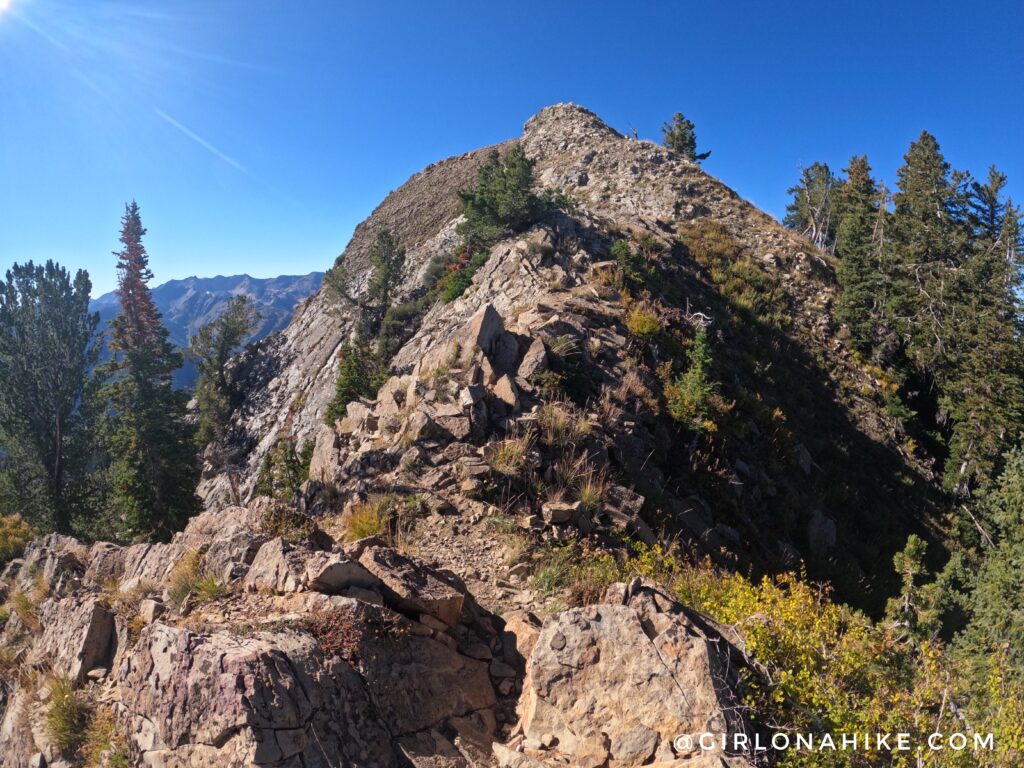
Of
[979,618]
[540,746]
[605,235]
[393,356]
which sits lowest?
[979,618]

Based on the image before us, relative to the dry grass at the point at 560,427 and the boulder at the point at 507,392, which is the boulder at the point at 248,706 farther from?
the boulder at the point at 507,392

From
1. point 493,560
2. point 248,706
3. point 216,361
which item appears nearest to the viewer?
point 248,706

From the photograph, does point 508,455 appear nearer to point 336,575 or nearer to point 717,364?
point 336,575

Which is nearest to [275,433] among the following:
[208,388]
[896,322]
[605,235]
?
[208,388]

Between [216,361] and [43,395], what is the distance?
1227 cm

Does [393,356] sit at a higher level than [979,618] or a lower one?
higher

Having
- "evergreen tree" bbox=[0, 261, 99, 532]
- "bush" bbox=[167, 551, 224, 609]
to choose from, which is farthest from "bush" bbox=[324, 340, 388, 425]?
"evergreen tree" bbox=[0, 261, 99, 532]

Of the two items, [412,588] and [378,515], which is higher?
[378,515]

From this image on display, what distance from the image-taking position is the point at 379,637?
16.3 feet

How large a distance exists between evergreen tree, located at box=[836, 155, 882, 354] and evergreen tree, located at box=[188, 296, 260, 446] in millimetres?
35736

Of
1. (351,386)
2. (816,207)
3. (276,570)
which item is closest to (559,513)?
(276,570)

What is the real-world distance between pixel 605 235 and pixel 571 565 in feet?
59.3

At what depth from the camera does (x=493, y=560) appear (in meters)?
7.32

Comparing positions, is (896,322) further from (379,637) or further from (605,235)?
(379,637)
